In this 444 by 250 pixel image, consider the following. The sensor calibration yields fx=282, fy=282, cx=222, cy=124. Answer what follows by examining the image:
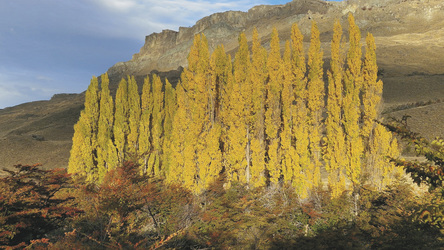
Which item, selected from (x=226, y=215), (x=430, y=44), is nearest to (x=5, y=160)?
(x=226, y=215)

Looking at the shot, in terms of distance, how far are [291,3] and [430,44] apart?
336 feet

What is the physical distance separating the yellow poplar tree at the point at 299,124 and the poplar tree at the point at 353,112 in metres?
2.38

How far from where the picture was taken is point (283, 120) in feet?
60.6

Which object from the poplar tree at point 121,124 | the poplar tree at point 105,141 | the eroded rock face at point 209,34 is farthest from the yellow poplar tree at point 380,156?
the eroded rock face at point 209,34

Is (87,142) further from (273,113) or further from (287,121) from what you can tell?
(287,121)

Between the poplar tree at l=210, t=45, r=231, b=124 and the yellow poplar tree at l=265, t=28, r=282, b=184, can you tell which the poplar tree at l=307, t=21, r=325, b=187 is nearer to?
the yellow poplar tree at l=265, t=28, r=282, b=184

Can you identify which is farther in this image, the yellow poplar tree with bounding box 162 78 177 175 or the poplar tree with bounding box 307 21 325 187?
the yellow poplar tree with bounding box 162 78 177 175

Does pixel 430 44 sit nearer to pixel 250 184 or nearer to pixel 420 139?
pixel 250 184

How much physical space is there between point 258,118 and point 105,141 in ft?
47.3

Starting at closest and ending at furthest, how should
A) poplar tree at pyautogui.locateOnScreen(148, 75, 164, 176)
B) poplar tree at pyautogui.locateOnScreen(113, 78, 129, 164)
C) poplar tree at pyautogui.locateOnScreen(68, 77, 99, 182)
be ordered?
poplar tree at pyautogui.locateOnScreen(68, 77, 99, 182) → poplar tree at pyautogui.locateOnScreen(148, 75, 164, 176) → poplar tree at pyautogui.locateOnScreen(113, 78, 129, 164)

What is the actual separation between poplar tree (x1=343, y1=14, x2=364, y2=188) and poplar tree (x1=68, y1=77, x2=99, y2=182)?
67.6 feet

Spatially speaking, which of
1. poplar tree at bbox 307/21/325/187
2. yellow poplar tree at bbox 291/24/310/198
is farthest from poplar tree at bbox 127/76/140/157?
poplar tree at bbox 307/21/325/187

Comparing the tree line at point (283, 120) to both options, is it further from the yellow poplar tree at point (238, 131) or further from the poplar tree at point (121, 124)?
the poplar tree at point (121, 124)

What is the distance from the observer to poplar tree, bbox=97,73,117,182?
24.6 m
